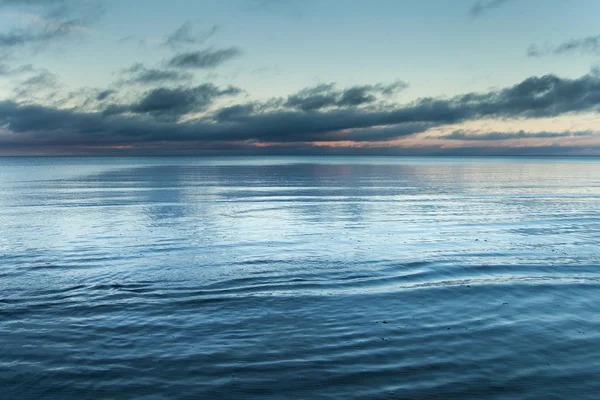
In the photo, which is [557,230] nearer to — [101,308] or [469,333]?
[469,333]

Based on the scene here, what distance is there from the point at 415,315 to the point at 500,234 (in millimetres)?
17072

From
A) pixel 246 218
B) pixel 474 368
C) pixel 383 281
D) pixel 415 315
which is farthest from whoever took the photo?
pixel 246 218

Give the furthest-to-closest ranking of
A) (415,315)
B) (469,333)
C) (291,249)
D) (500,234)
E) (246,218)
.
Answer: (246,218) < (500,234) < (291,249) < (415,315) < (469,333)

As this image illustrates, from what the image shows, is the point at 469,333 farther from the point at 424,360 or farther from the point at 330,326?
the point at 330,326

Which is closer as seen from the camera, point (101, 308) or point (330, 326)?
point (330, 326)

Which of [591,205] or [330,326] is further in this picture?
[591,205]

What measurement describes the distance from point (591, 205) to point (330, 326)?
42.4 m

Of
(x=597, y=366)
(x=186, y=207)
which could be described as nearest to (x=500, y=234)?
(x=597, y=366)

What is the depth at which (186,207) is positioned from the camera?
4600 cm

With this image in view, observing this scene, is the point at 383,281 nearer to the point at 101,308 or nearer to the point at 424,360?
the point at 424,360

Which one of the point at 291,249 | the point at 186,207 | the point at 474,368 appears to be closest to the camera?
the point at 474,368

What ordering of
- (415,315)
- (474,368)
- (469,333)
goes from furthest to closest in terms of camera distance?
(415,315) → (469,333) → (474,368)

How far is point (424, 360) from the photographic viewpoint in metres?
11.4

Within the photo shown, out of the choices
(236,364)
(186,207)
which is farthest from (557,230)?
(186,207)
